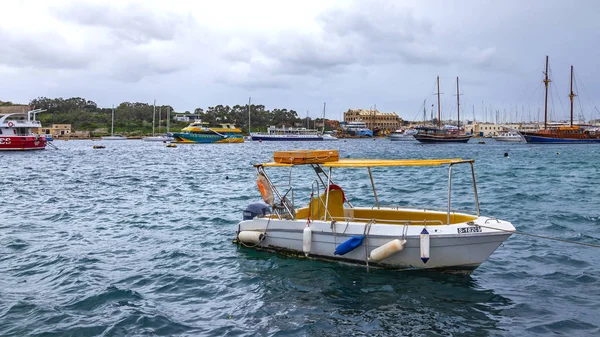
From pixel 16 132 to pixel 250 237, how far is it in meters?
68.8

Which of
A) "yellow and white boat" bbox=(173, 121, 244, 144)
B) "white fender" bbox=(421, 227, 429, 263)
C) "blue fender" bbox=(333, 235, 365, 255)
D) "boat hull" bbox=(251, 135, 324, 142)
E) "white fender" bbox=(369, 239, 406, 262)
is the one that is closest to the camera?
"white fender" bbox=(421, 227, 429, 263)

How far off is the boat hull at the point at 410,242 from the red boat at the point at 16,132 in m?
67.6

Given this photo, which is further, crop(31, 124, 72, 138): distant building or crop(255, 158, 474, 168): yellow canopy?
crop(31, 124, 72, 138): distant building

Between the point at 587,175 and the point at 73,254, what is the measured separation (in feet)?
114

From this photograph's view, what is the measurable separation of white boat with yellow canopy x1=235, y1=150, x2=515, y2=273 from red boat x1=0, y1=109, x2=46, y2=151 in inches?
2579

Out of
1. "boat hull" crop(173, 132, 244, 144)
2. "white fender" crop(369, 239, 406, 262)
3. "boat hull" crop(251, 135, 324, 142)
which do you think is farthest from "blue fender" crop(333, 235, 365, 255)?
"boat hull" crop(251, 135, 324, 142)

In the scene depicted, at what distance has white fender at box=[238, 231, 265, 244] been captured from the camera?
49.4 feet

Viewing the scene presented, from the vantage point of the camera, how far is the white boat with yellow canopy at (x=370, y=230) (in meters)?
12.0

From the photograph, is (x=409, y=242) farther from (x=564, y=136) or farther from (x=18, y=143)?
(x=564, y=136)

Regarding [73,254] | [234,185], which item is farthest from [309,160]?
[234,185]

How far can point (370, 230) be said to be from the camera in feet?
42.1

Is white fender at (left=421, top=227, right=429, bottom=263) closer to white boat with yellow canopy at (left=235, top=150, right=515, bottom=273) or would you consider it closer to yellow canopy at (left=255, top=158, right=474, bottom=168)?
white boat with yellow canopy at (left=235, top=150, right=515, bottom=273)

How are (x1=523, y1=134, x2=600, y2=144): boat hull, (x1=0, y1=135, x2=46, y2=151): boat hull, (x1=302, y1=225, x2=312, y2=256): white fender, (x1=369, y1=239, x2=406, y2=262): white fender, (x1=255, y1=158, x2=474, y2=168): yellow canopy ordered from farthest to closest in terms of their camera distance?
→ (x1=523, y1=134, x2=600, y2=144): boat hull → (x1=0, y1=135, x2=46, y2=151): boat hull → (x1=302, y1=225, x2=312, y2=256): white fender → (x1=255, y1=158, x2=474, y2=168): yellow canopy → (x1=369, y1=239, x2=406, y2=262): white fender

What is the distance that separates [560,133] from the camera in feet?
339
